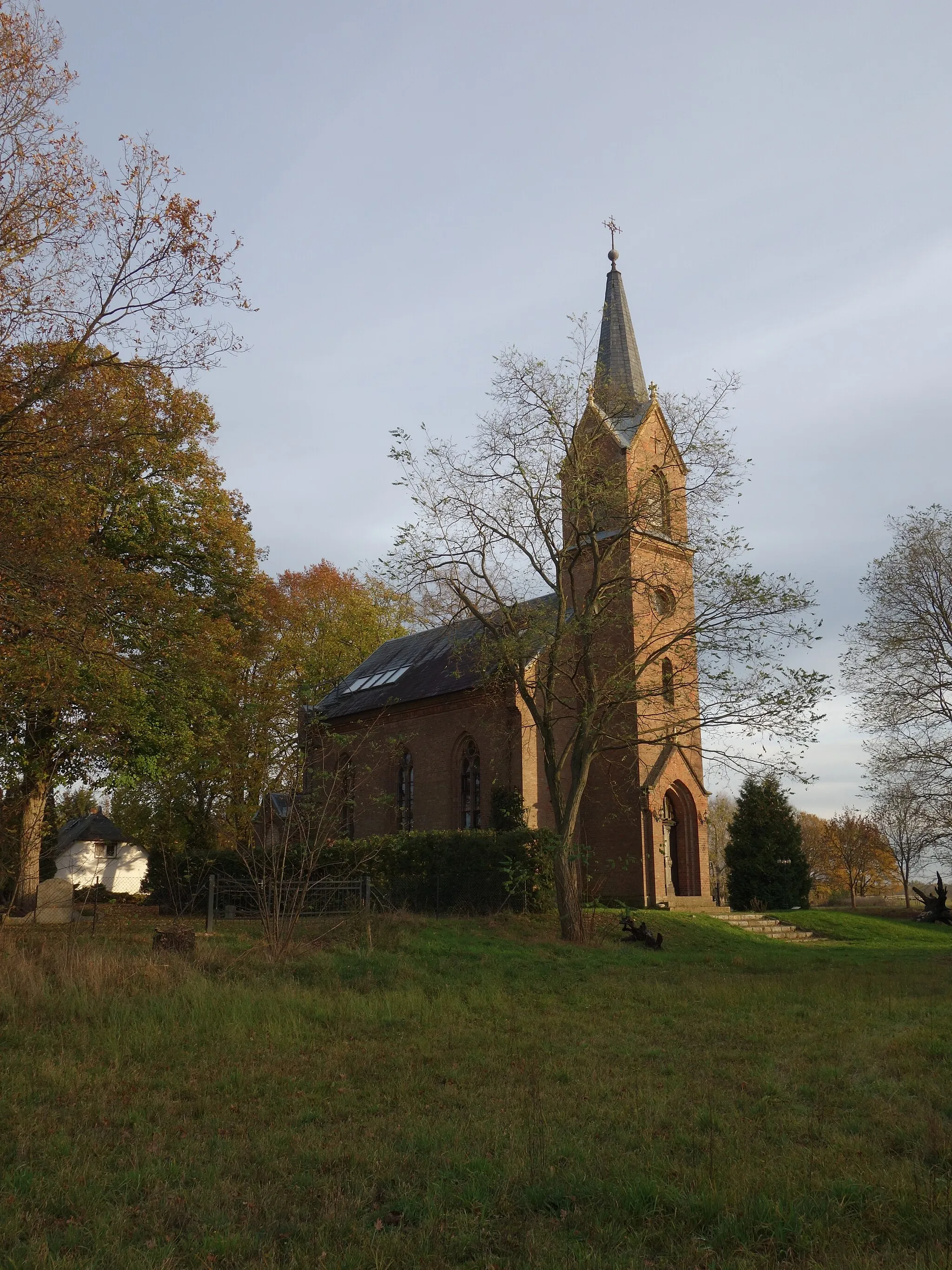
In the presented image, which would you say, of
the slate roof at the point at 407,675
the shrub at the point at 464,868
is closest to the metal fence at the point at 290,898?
the shrub at the point at 464,868

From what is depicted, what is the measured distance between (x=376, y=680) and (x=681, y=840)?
13576mm

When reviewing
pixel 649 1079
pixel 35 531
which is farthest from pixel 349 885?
pixel 649 1079

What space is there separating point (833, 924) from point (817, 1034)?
19233mm

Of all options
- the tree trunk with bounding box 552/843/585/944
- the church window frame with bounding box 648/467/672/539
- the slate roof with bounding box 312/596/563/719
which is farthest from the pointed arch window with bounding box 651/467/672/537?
→ the slate roof with bounding box 312/596/563/719

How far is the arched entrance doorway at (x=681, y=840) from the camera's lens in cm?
3025

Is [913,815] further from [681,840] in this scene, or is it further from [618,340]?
[618,340]

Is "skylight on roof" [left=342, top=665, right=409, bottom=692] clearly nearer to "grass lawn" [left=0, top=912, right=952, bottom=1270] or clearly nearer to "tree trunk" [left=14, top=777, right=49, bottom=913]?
"tree trunk" [left=14, top=777, right=49, bottom=913]

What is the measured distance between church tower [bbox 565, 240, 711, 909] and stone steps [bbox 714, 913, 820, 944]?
1779 millimetres

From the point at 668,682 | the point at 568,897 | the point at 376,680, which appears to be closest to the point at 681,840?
the point at 668,682

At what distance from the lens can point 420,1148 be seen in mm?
6848

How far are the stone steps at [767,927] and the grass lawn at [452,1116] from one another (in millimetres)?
11172

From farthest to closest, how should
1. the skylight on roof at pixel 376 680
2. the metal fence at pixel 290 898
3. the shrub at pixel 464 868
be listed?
the skylight on roof at pixel 376 680, the shrub at pixel 464 868, the metal fence at pixel 290 898

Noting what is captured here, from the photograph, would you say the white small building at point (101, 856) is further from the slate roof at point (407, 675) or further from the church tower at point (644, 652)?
the church tower at point (644, 652)

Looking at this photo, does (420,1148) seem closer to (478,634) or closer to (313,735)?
(478,634)
